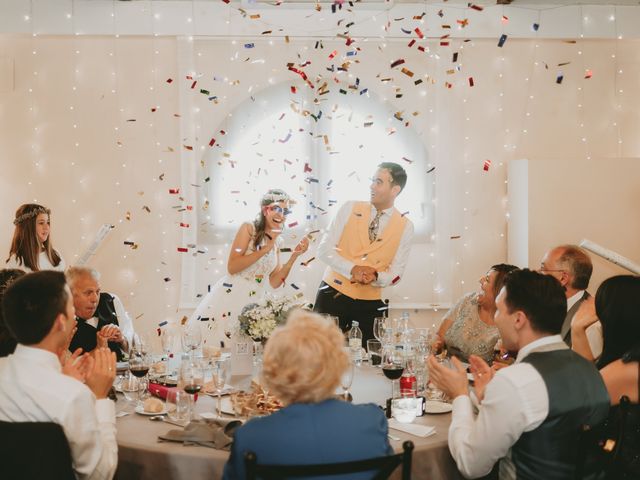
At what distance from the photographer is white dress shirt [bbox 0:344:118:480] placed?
2.08 metres

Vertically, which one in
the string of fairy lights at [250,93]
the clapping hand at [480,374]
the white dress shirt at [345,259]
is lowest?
the clapping hand at [480,374]

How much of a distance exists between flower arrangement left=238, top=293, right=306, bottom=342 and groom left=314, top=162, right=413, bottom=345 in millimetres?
1775

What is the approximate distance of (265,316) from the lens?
3.29 m

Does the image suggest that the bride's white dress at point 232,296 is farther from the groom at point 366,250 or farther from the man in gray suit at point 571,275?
the man in gray suit at point 571,275

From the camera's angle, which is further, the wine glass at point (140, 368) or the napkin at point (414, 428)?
the wine glass at point (140, 368)

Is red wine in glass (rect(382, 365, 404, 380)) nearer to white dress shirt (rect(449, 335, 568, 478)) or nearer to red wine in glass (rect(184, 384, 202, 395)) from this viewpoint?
white dress shirt (rect(449, 335, 568, 478))

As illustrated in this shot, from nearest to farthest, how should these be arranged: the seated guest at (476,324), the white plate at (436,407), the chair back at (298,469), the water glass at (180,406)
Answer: the chair back at (298,469), the water glass at (180,406), the white plate at (436,407), the seated guest at (476,324)

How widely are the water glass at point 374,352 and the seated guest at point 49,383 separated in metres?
1.59

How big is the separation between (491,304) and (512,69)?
3.15 metres

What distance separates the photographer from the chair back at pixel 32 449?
6.34 feet

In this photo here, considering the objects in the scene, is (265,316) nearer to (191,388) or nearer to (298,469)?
(191,388)

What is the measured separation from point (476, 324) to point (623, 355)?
60.3 inches

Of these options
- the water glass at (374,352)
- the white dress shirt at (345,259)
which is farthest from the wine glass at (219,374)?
the white dress shirt at (345,259)

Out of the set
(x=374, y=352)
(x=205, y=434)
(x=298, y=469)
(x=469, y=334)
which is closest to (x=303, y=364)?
(x=298, y=469)
